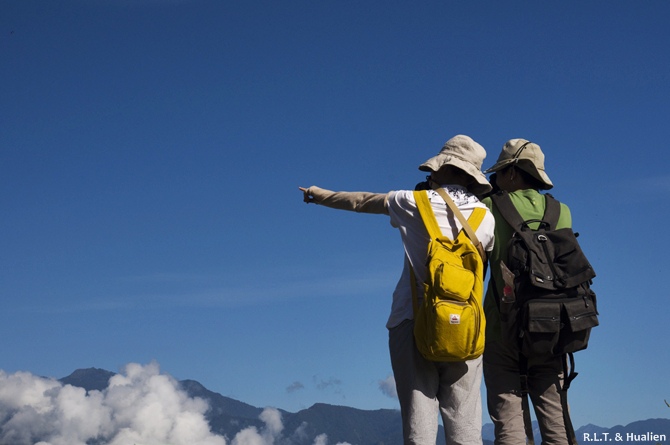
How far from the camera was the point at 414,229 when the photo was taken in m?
5.48

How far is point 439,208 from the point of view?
5.45 metres

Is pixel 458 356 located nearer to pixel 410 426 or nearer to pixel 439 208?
pixel 410 426

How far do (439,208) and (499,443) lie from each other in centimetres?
199

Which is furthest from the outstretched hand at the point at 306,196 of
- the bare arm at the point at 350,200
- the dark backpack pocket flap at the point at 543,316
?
the dark backpack pocket flap at the point at 543,316

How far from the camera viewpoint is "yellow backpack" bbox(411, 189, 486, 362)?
5098mm

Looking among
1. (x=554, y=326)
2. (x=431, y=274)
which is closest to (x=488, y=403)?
(x=554, y=326)

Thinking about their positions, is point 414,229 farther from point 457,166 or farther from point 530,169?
point 530,169

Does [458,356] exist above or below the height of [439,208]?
below

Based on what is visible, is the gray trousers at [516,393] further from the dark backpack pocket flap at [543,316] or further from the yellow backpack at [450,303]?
the yellow backpack at [450,303]

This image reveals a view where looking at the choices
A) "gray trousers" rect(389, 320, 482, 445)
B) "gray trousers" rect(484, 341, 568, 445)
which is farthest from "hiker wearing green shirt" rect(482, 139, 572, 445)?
"gray trousers" rect(389, 320, 482, 445)

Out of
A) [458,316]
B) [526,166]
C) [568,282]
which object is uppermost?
[526,166]

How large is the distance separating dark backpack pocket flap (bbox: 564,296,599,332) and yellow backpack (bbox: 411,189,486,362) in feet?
3.67

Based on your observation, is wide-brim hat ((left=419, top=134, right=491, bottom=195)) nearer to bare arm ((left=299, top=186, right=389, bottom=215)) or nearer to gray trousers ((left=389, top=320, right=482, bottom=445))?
bare arm ((left=299, top=186, right=389, bottom=215))

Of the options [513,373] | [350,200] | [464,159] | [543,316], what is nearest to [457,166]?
[464,159]
